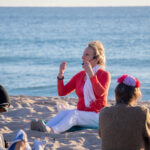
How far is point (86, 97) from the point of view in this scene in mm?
6258

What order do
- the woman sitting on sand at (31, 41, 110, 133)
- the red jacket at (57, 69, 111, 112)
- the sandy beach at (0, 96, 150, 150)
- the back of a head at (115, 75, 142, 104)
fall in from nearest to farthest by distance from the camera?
the back of a head at (115, 75, 142, 104) < the sandy beach at (0, 96, 150, 150) < the red jacket at (57, 69, 111, 112) < the woman sitting on sand at (31, 41, 110, 133)

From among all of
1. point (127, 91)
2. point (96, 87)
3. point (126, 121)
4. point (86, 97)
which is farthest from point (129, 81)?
point (86, 97)

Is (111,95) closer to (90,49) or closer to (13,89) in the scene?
(13,89)

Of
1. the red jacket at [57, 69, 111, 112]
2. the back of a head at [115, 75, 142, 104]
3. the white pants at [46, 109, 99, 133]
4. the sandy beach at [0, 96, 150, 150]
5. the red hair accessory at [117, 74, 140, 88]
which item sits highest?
the red hair accessory at [117, 74, 140, 88]

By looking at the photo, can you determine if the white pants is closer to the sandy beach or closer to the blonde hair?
the sandy beach

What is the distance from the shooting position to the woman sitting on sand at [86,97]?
244 inches

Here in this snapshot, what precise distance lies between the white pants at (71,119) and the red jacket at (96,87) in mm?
116

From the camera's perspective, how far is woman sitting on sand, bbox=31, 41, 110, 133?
20.4 ft

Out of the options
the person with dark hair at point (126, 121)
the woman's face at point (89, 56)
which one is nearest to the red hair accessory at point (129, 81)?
the person with dark hair at point (126, 121)

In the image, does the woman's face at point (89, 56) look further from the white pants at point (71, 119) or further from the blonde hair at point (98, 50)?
the white pants at point (71, 119)

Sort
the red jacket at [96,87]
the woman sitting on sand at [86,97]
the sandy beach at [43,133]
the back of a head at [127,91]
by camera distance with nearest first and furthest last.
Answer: the back of a head at [127,91], the sandy beach at [43,133], the red jacket at [96,87], the woman sitting on sand at [86,97]

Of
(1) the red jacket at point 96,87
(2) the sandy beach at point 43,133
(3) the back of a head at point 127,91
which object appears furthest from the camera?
(1) the red jacket at point 96,87

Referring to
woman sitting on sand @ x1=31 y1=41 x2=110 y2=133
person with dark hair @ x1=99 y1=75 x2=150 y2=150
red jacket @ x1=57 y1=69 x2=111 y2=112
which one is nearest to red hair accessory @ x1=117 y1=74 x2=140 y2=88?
person with dark hair @ x1=99 y1=75 x2=150 y2=150

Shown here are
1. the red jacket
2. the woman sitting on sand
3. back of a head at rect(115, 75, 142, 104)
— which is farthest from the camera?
the woman sitting on sand
